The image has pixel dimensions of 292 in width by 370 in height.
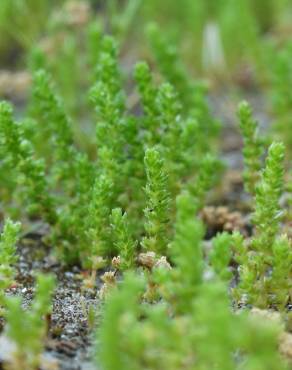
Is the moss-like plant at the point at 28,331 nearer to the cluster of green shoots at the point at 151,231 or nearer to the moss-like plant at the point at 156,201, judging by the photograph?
the cluster of green shoots at the point at 151,231

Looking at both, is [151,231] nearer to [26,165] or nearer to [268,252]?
[268,252]

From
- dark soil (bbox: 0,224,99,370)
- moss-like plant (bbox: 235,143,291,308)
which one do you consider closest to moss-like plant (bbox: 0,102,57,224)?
dark soil (bbox: 0,224,99,370)

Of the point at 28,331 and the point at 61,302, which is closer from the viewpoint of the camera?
the point at 28,331

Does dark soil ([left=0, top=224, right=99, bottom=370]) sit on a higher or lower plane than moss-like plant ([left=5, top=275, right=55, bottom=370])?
higher

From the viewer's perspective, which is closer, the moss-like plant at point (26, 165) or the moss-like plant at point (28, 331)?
the moss-like plant at point (28, 331)

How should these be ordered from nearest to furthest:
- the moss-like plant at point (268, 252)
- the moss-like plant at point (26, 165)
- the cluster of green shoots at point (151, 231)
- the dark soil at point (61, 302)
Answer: the cluster of green shoots at point (151, 231), the dark soil at point (61, 302), the moss-like plant at point (268, 252), the moss-like plant at point (26, 165)

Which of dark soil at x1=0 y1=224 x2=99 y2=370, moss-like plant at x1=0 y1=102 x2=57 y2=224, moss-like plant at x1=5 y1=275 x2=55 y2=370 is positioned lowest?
moss-like plant at x1=5 y1=275 x2=55 y2=370

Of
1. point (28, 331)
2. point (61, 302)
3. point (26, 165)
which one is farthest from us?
point (26, 165)

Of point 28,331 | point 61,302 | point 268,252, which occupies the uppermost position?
point 268,252

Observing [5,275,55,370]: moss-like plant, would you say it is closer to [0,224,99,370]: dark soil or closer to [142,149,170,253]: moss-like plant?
[0,224,99,370]: dark soil

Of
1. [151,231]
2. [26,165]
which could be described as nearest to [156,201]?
[151,231]

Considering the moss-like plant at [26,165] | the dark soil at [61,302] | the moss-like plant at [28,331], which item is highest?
the moss-like plant at [26,165]

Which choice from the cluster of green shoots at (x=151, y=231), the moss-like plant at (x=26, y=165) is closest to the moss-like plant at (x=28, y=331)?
the cluster of green shoots at (x=151, y=231)

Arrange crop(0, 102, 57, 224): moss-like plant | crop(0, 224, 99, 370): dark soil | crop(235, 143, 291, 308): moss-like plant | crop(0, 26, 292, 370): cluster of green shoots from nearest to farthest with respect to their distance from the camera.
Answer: crop(0, 26, 292, 370): cluster of green shoots, crop(0, 224, 99, 370): dark soil, crop(235, 143, 291, 308): moss-like plant, crop(0, 102, 57, 224): moss-like plant
